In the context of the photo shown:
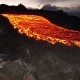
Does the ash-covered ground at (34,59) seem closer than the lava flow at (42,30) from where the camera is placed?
Yes

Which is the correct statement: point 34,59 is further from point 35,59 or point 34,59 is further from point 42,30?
point 42,30

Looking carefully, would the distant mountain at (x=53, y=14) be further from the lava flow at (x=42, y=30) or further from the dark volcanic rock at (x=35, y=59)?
the dark volcanic rock at (x=35, y=59)

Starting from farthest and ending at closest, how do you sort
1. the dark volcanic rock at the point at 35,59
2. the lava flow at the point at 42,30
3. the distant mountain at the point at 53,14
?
the distant mountain at the point at 53,14 → the lava flow at the point at 42,30 → the dark volcanic rock at the point at 35,59

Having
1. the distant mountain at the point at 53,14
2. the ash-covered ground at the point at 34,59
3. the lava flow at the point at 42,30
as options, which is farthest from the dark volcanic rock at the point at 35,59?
the distant mountain at the point at 53,14

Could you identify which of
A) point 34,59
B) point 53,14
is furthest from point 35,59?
point 53,14

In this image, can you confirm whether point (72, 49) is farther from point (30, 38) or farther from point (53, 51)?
point (30, 38)

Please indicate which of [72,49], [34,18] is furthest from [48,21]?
[72,49]
